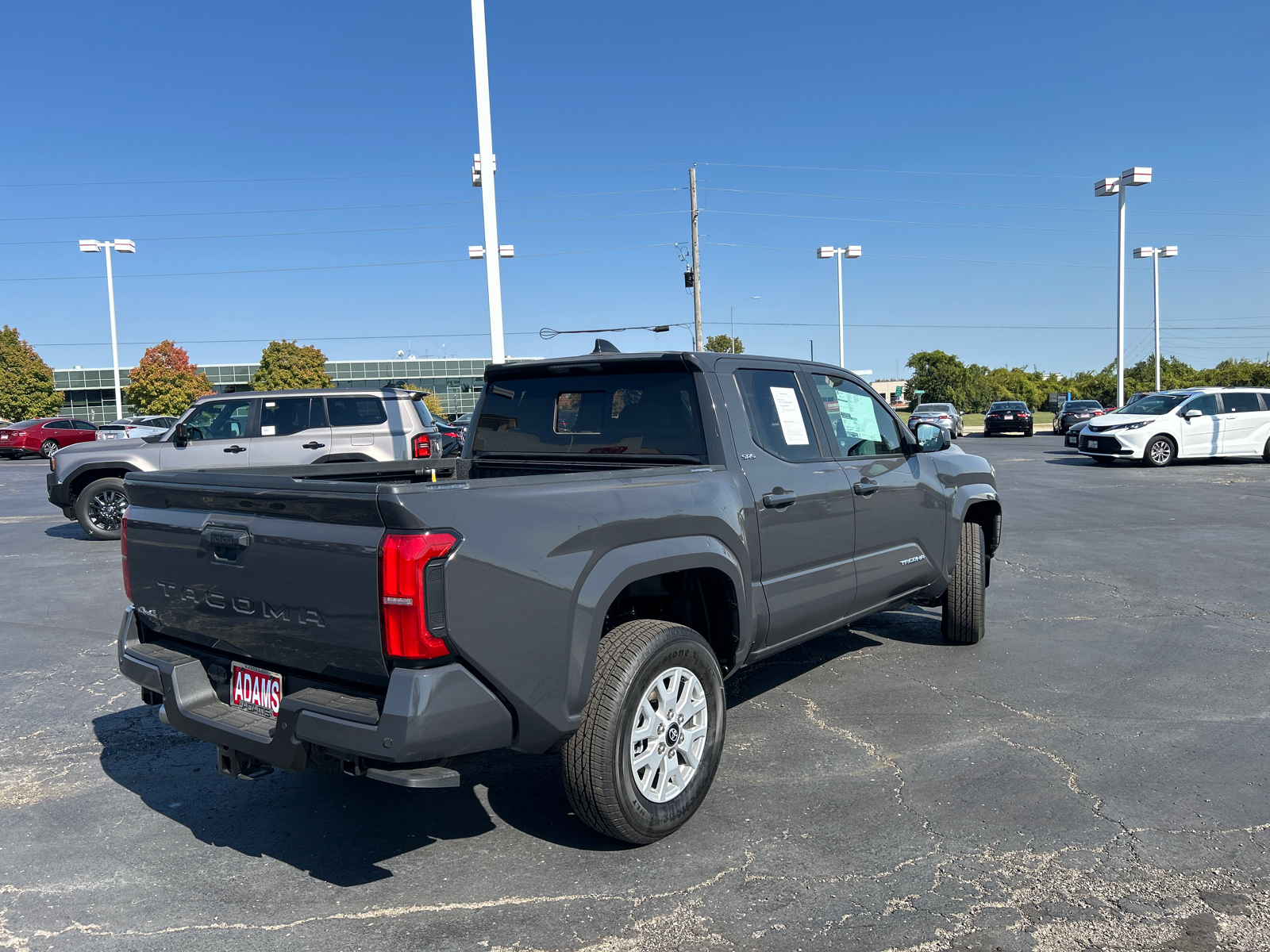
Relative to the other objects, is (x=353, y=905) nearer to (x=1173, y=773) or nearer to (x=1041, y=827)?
(x=1041, y=827)

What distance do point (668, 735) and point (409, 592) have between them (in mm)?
1308

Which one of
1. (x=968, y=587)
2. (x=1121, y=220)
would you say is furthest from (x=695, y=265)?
(x=968, y=587)

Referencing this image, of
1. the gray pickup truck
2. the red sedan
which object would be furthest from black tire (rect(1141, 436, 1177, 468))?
the red sedan

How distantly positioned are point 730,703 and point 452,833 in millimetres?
1921

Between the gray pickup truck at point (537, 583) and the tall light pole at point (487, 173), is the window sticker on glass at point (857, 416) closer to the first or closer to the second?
the gray pickup truck at point (537, 583)

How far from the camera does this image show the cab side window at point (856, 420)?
4938mm

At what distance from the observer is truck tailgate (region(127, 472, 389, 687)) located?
2.78 metres

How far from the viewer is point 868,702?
199 inches

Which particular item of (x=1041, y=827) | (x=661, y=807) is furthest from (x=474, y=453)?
(x=1041, y=827)

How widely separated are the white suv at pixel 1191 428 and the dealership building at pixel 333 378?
225 ft

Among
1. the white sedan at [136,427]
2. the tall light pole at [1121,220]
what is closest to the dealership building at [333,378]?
the white sedan at [136,427]

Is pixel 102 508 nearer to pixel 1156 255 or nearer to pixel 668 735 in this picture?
pixel 668 735

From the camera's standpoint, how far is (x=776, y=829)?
11.6 ft

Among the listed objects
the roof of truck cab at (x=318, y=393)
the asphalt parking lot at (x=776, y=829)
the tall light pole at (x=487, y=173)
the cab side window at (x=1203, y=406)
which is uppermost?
the tall light pole at (x=487, y=173)
